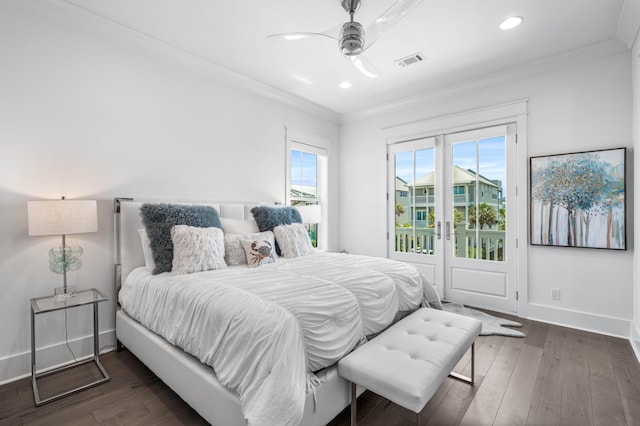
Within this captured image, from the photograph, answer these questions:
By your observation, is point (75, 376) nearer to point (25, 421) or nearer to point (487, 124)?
point (25, 421)

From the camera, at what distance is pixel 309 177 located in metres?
4.73

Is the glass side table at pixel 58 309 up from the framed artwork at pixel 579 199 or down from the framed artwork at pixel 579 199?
down

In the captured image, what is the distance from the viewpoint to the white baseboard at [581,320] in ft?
9.29

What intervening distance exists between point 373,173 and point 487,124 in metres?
1.63

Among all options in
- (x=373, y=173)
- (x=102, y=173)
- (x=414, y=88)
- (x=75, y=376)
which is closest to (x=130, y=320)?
(x=75, y=376)

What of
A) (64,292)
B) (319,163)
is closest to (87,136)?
(64,292)

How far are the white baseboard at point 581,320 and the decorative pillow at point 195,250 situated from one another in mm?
3272

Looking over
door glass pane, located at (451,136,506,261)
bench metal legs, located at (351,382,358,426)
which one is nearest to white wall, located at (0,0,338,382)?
bench metal legs, located at (351,382,358,426)

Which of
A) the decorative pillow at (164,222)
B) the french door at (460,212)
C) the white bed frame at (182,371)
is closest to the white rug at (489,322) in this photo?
the french door at (460,212)

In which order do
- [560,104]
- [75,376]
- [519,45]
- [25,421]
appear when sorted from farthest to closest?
[560,104]
[519,45]
[75,376]
[25,421]

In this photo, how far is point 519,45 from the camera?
2.90 meters

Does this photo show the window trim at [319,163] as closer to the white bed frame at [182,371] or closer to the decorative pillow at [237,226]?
the decorative pillow at [237,226]

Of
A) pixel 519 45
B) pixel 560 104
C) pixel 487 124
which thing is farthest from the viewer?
pixel 487 124

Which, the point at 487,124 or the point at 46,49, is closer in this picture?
the point at 46,49
